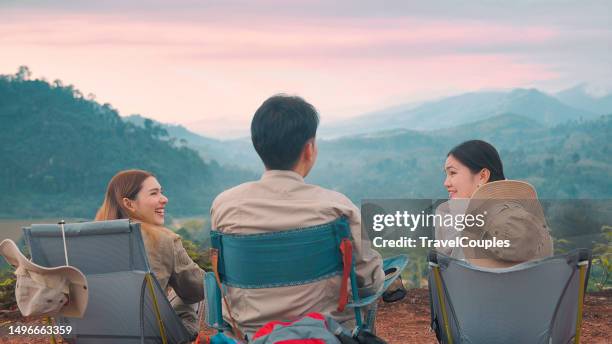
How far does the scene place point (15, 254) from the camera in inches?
105

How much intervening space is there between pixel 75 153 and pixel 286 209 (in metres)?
42.2

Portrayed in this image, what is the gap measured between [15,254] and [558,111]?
8444cm

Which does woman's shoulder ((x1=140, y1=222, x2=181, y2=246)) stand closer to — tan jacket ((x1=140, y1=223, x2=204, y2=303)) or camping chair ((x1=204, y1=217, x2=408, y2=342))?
tan jacket ((x1=140, y1=223, x2=204, y2=303))

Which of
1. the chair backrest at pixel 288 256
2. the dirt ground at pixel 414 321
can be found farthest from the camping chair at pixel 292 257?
A: the dirt ground at pixel 414 321

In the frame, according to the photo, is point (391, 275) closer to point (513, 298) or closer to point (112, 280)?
point (513, 298)

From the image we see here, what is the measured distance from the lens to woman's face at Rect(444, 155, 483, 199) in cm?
317

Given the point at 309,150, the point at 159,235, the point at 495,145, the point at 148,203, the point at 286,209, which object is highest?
the point at 309,150

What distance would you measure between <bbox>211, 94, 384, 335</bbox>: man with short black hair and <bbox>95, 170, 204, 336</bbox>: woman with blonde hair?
25.3 inches

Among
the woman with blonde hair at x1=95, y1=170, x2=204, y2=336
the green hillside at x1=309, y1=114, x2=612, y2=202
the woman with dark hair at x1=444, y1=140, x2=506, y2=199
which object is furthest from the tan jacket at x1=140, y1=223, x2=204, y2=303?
the green hillside at x1=309, y1=114, x2=612, y2=202

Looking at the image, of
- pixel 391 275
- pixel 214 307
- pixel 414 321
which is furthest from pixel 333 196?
pixel 414 321

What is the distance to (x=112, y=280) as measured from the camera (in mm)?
2846

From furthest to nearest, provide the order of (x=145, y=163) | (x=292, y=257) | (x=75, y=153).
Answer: (x=75, y=153) < (x=145, y=163) < (x=292, y=257)

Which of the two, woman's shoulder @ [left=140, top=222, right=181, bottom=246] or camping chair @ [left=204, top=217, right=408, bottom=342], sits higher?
camping chair @ [left=204, top=217, right=408, bottom=342]

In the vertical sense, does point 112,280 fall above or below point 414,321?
above
